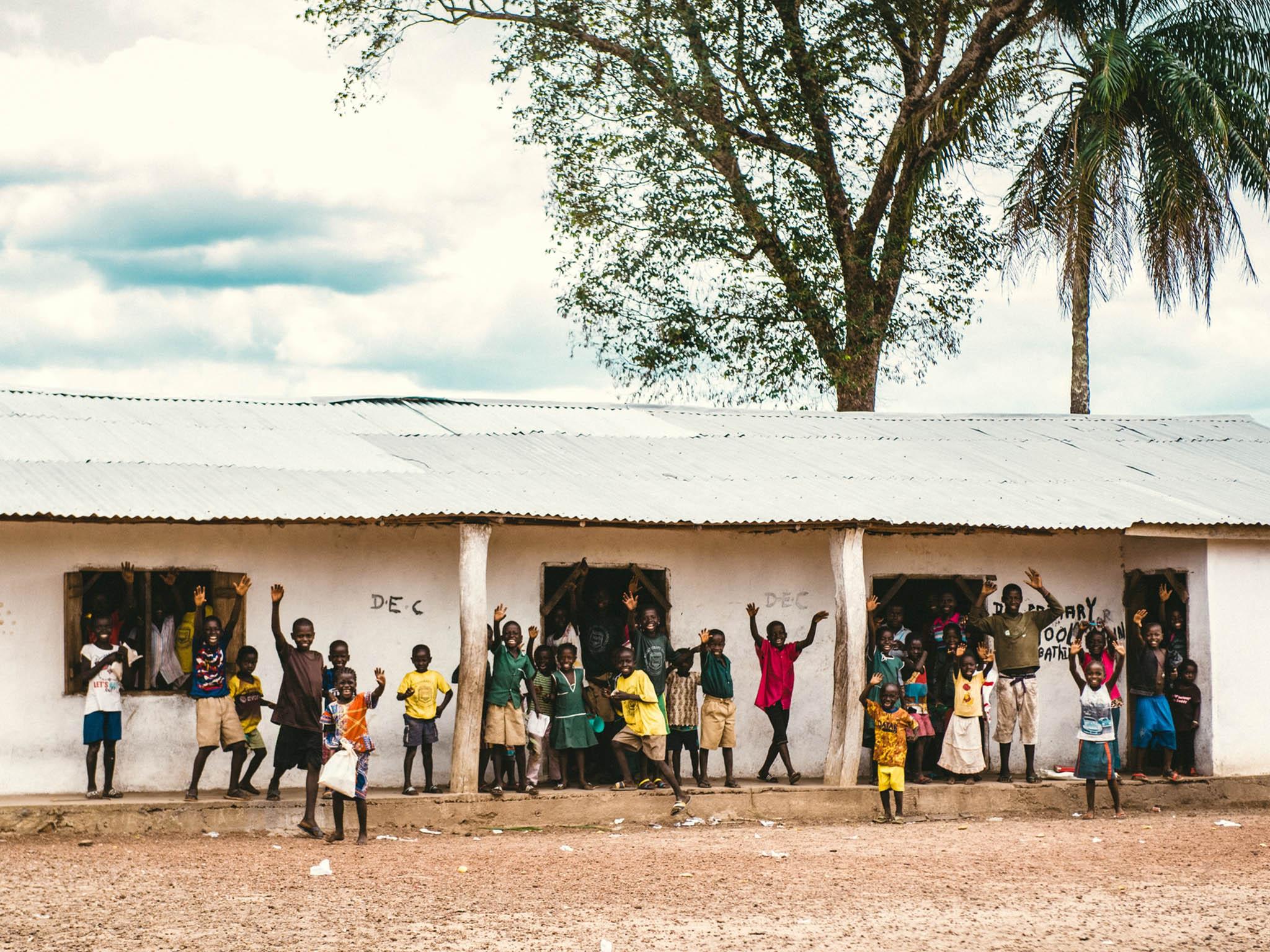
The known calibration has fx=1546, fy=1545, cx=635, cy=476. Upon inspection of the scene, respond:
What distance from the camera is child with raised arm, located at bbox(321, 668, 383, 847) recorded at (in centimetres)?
939

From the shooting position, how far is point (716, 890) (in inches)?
321

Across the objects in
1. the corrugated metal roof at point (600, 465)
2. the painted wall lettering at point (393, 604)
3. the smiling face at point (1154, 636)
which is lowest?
the smiling face at point (1154, 636)

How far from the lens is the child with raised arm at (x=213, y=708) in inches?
410

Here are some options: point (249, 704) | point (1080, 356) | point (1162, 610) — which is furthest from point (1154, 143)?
point (249, 704)

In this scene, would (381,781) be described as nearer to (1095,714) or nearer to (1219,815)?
(1095,714)

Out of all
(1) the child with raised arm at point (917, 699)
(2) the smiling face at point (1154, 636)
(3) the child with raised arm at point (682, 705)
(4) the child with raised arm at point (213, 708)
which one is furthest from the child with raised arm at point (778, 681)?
(4) the child with raised arm at point (213, 708)

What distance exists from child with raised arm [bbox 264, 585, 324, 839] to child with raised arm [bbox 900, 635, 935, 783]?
4.47 meters

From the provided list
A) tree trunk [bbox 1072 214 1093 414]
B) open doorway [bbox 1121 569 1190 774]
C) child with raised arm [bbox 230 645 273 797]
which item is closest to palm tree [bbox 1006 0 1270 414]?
tree trunk [bbox 1072 214 1093 414]

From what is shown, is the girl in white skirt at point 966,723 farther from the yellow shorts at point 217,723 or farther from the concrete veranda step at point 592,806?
the yellow shorts at point 217,723

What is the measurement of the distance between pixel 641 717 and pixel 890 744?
1.76 m

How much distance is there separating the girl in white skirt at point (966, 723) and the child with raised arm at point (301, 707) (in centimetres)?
489

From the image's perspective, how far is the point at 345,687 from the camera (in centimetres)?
941

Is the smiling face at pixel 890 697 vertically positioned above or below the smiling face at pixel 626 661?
below

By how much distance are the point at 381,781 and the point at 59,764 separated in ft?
7.38
